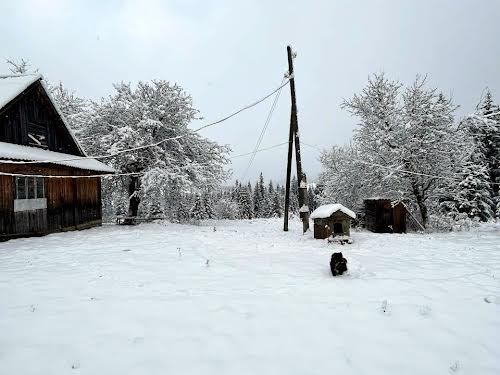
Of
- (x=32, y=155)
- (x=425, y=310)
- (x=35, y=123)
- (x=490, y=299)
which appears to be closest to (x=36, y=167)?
(x=32, y=155)

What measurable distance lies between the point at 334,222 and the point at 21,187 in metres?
12.4

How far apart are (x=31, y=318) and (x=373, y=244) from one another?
31.3 feet

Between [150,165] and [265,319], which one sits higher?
[150,165]

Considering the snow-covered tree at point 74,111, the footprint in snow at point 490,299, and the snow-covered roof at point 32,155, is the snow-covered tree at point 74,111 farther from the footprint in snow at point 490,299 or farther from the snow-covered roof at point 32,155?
the footprint in snow at point 490,299

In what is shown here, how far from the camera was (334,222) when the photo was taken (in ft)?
35.5

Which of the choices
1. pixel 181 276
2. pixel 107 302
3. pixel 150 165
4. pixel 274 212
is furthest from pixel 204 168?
pixel 274 212

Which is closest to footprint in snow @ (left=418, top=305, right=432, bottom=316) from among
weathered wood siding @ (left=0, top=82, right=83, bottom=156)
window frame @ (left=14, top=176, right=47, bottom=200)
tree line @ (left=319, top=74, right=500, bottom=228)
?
tree line @ (left=319, top=74, right=500, bottom=228)

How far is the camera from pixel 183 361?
3.24 meters

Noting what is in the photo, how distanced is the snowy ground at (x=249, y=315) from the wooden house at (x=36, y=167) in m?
4.07

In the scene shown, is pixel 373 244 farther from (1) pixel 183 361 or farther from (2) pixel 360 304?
(1) pixel 183 361

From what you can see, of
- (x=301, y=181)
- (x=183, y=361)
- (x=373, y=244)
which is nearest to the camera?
(x=183, y=361)

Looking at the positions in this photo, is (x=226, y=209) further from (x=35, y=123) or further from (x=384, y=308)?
(x=384, y=308)

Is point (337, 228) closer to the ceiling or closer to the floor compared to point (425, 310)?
closer to the ceiling

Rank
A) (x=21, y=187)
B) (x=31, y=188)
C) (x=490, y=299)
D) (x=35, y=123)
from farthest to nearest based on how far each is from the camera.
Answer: (x=35, y=123)
(x=31, y=188)
(x=21, y=187)
(x=490, y=299)
